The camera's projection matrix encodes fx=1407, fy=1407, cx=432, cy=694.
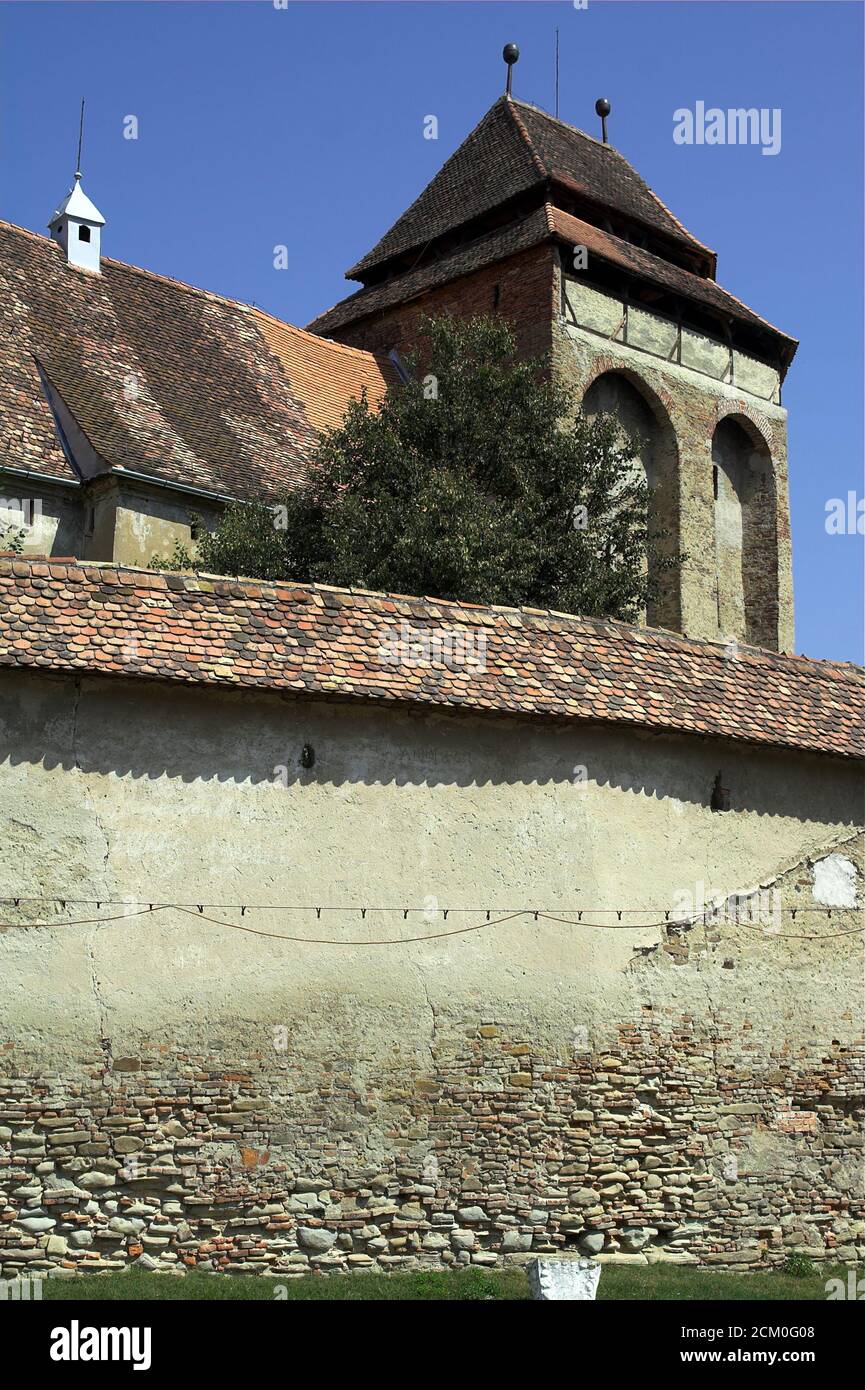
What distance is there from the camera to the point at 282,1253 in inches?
403

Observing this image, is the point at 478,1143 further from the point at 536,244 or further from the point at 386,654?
the point at 536,244

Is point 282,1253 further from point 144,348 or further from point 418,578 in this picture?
point 144,348

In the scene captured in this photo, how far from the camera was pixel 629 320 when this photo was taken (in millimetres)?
28078

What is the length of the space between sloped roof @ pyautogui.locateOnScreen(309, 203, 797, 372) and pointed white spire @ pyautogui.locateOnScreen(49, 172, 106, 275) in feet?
22.5

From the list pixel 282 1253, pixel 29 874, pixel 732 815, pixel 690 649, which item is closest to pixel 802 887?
pixel 732 815

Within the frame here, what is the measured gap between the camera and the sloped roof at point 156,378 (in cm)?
2092

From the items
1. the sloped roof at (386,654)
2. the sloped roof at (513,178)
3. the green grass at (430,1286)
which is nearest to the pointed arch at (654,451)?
the sloped roof at (513,178)

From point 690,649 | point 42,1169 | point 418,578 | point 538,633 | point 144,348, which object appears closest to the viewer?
point 42,1169

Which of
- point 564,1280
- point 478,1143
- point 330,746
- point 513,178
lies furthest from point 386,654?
point 513,178

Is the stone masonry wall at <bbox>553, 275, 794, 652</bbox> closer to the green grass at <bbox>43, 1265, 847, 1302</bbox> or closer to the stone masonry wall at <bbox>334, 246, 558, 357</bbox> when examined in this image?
the stone masonry wall at <bbox>334, 246, 558, 357</bbox>

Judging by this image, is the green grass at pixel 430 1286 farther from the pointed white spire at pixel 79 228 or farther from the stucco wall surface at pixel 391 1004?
the pointed white spire at pixel 79 228

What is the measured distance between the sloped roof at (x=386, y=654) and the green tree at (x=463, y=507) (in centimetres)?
524

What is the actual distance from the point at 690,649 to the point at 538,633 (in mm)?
1760

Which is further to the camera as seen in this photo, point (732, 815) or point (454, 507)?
point (454, 507)
